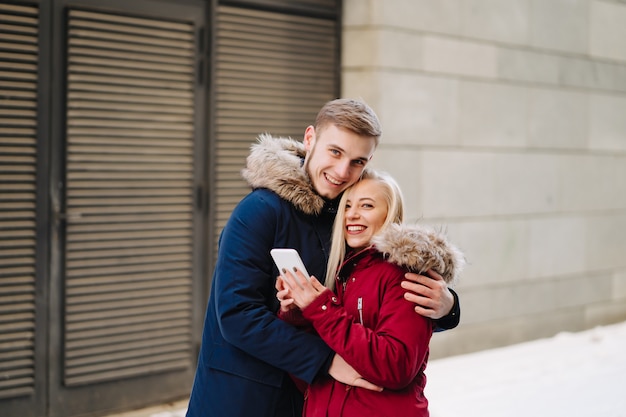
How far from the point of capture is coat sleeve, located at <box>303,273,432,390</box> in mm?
2307

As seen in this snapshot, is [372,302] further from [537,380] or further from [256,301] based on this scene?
[537,380]

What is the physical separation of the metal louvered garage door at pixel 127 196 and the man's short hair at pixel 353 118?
299 centimetres

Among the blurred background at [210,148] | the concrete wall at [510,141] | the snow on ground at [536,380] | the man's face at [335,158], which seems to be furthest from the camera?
the concrete wall at [510,141]

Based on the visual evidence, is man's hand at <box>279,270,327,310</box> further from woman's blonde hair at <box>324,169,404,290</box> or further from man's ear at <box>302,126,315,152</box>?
man's ear at <box>302,126,315,152</box>

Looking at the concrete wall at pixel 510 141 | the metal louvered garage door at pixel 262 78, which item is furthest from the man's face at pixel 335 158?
the concrete wall at pixel 510 141

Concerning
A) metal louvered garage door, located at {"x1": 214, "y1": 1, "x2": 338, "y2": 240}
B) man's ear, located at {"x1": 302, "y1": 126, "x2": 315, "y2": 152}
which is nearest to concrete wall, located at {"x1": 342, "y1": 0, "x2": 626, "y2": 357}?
metal louvered garage door, located at {"x1": 214, "y1": 1, "x2": 338, "y2": 240}

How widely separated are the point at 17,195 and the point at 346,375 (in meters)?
3.20

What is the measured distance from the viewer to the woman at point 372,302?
2330 mm

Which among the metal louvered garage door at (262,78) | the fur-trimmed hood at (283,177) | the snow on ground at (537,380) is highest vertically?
the metal louvered garage door at (262,78)

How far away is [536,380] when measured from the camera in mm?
6422

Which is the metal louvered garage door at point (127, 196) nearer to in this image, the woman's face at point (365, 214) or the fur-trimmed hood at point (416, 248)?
the woman's face at point (365, 214)

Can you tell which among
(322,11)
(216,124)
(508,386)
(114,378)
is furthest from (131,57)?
(508,386)

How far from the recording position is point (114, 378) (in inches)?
208

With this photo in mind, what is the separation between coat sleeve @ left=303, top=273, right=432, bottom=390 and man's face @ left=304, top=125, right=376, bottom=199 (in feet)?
1.32
